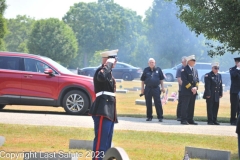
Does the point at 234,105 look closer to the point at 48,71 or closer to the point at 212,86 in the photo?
the point at 212,86

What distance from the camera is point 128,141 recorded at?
1262 centimetres

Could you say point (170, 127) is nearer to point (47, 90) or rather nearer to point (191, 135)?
point (191, 135)

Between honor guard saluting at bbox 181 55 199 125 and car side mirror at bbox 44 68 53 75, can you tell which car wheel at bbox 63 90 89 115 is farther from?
honor guard saluting at bbox 181 55 199 125

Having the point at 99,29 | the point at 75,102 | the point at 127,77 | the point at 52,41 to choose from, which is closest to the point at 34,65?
the point at 75,102

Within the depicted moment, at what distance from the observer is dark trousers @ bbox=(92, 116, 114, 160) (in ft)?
30.4

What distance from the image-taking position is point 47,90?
18.8 m

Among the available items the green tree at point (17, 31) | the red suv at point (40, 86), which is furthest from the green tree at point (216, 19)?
the green tree at point (17, 31)

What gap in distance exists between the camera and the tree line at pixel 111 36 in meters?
92.3

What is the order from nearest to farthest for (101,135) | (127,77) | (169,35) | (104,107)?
(101,135), (104,107), (127,77), (169,35)

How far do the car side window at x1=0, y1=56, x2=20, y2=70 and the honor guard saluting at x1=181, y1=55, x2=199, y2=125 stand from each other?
15.9 feet

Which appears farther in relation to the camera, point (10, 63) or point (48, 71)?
point (10, 63)

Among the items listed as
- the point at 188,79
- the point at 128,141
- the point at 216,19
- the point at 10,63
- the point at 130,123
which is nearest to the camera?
the point at 128,141

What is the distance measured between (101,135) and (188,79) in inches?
328

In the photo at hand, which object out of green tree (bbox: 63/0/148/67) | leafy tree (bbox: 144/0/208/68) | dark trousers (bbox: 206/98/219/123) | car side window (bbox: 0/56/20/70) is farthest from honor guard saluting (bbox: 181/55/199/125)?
green tree (bbox: 63/0/148/67)
